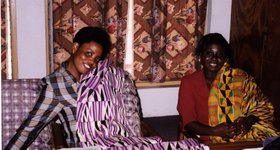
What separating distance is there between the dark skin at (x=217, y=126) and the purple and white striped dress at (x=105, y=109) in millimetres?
413

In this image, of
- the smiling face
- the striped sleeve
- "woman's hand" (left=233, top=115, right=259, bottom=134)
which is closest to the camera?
the striped sleeve

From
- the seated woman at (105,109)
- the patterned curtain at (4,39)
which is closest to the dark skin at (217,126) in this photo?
the seated woman at (105,109)

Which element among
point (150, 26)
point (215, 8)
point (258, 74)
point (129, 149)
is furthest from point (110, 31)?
point (129, 149)

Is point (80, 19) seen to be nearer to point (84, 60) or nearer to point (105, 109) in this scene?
point (84, 60)

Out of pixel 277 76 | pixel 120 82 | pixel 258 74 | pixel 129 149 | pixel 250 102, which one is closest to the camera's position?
pixel 129 149

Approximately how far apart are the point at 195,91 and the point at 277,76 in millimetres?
1469

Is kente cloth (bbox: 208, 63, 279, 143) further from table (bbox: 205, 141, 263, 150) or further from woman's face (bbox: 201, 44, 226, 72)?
table (bbox: 205, 141, 263, 150)

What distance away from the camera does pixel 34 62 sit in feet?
12.4

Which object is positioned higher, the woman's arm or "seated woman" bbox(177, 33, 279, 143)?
"seated woman" bbox(177, 33, 279, 143)

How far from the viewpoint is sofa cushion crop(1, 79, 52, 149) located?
2.01 meters

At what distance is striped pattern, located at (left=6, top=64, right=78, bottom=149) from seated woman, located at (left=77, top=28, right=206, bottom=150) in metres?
0.08

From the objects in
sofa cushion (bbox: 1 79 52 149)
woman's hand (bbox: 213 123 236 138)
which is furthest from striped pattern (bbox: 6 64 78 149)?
woman's hand (bbox: 213 123 236 138)

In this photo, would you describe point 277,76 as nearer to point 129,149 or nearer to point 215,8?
point 215,8

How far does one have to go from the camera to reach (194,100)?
2344 mm
